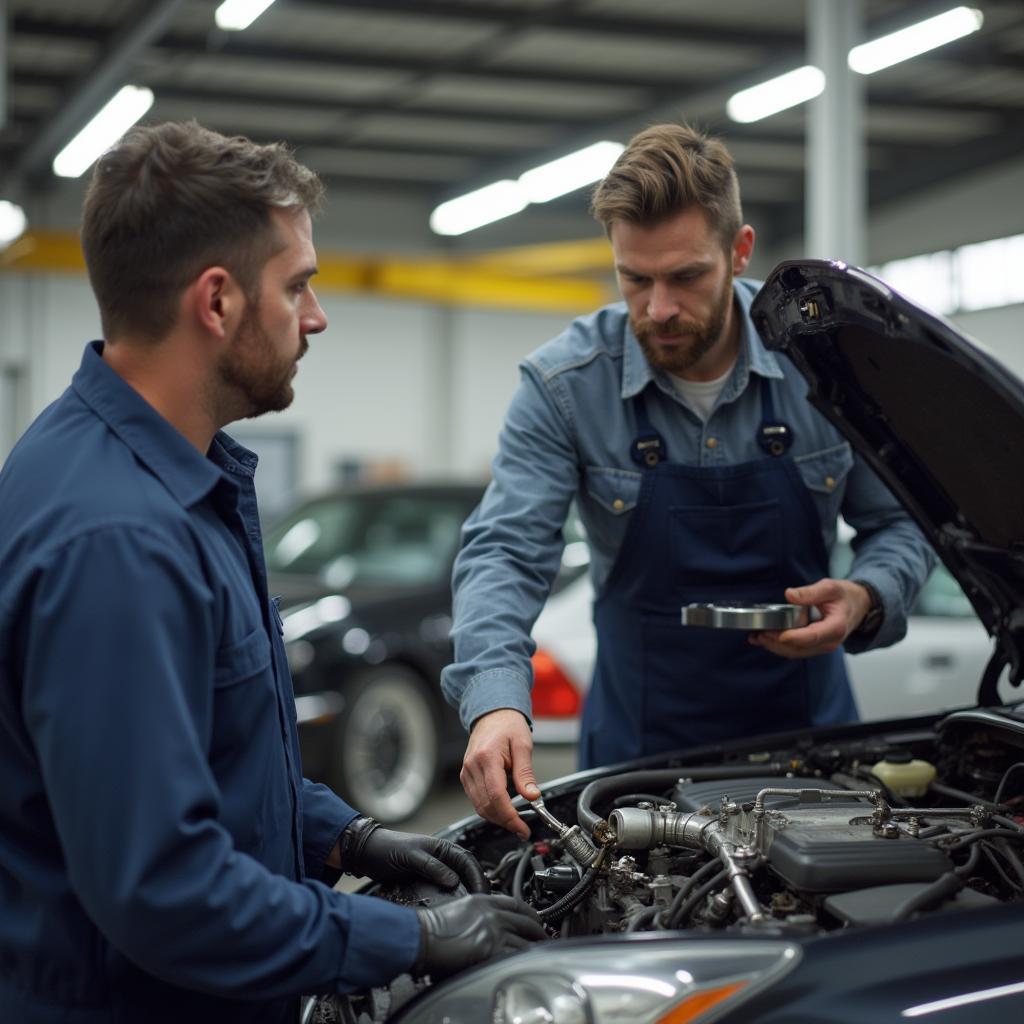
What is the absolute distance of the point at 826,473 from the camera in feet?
8.58

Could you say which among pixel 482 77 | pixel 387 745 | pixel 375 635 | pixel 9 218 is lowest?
pixel 387 745

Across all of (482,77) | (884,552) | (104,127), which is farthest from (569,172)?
(884,552)

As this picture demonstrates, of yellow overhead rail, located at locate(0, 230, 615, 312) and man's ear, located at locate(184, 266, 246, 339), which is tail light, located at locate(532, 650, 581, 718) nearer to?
man's ear, located at locate(184, 266, 246, 339)

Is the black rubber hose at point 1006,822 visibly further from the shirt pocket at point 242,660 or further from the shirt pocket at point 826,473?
the shirt pocket at point 242,660

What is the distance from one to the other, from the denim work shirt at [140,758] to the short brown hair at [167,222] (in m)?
0.10

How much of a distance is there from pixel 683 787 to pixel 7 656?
110 cm

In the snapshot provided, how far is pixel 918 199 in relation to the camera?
48.3 feet

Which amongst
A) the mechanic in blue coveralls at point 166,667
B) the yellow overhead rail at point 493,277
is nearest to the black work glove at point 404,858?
the mechanic in blue coveralls at point 166,667

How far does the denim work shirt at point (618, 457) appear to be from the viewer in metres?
2.52

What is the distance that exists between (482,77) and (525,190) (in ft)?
9.73

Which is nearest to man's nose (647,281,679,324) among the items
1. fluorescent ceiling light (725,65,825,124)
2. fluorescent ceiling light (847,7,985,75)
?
fluorescent ceiling light (847,7,985,75)

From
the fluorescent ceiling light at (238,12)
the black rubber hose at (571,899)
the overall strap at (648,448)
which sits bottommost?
the black rubber hose at (571,899)

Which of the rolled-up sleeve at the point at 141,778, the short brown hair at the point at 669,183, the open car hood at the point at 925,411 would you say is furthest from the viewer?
the short brown hair at the point at 669,183

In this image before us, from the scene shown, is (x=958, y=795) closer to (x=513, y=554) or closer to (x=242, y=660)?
(x=513, y=554)
